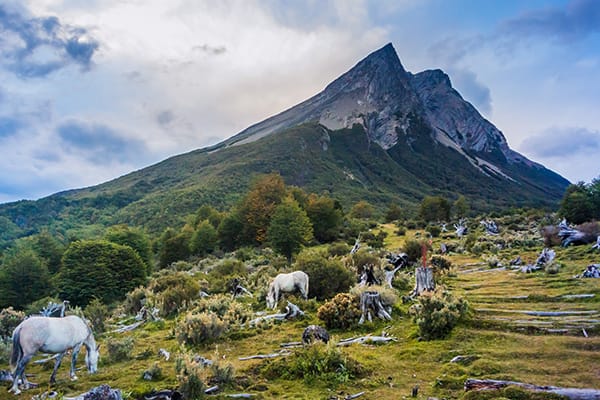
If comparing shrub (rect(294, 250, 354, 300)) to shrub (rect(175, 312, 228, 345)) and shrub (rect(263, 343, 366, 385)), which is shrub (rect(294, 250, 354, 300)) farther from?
shrub (rect(263, 343, 366, 385))

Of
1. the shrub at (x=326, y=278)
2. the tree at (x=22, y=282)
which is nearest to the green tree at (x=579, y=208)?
the shrub at (x=326, y=278)

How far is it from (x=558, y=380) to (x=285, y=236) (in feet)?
95.7

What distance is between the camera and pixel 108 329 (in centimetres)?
1761

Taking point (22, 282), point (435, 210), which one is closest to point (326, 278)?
point (22, 282)

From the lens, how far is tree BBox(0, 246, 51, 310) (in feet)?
107

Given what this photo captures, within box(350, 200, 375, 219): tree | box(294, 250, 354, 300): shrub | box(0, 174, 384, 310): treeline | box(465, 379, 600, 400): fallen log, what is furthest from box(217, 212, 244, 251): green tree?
box(465, 379, 600, 400): fallen log

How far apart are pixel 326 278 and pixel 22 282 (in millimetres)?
28378

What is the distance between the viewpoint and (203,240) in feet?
167

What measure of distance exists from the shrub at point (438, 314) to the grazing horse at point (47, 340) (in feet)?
29.4

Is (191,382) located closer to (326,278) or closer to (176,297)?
(326,278)

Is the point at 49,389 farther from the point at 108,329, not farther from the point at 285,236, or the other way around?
the point at 285,236

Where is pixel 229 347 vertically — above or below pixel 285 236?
below

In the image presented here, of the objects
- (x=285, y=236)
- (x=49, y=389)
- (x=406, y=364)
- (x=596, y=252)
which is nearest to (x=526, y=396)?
(x=406, y=364)

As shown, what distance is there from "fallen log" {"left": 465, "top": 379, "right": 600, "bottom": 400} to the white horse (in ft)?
35.5
